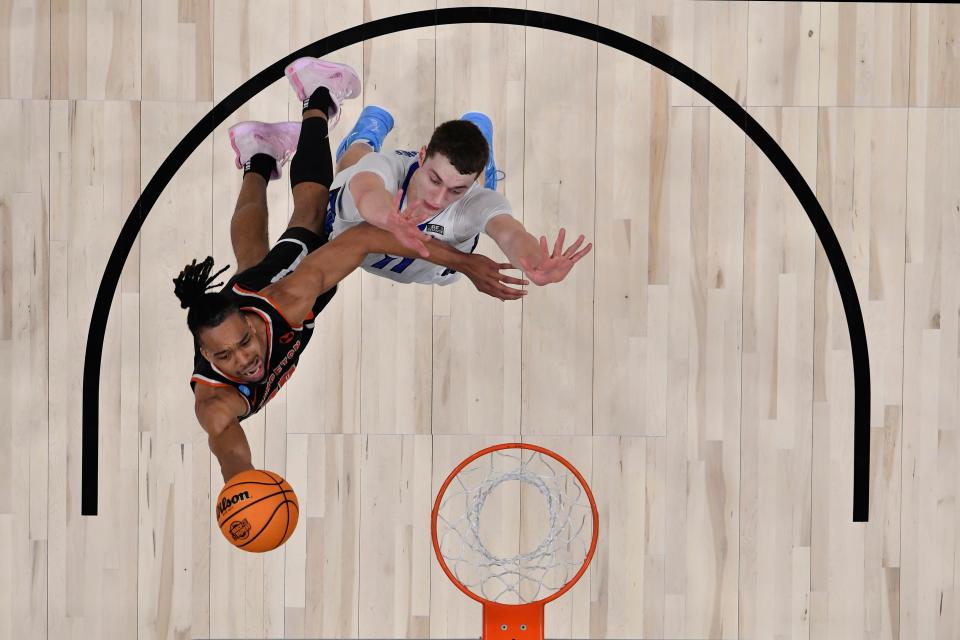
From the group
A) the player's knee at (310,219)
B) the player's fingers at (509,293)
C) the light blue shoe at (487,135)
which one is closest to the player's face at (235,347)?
the player's knee at (310,219)

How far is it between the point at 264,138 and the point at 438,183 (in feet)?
3.02

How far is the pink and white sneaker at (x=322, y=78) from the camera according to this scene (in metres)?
3.67

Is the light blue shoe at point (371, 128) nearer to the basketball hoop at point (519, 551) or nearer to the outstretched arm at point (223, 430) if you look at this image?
the outstretched arm at point (223, 430)

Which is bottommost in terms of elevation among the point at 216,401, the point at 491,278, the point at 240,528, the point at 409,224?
the point at 240,528

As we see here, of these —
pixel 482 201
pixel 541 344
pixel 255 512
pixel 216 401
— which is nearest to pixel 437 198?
pixel 482 201

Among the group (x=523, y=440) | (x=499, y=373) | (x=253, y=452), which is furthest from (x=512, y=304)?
(x=253, y=452)

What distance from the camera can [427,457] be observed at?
3740mm

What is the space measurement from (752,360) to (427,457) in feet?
4.88

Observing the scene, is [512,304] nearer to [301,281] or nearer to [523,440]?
[523,440]

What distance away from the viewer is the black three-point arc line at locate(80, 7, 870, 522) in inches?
148

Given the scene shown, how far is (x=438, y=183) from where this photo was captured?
3.25m

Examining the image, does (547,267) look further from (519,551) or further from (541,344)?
(519,551)

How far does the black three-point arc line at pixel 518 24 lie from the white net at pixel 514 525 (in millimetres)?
1265

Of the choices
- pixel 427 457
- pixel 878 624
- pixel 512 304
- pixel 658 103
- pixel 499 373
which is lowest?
Answer: pixel 878 624
